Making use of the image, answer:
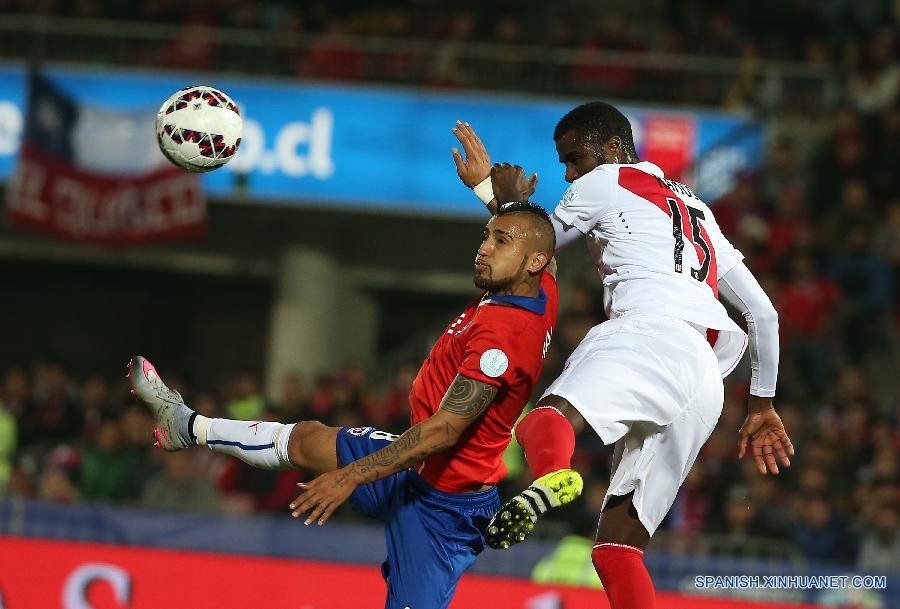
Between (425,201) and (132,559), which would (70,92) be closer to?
(425,201)

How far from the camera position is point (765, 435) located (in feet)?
19.7

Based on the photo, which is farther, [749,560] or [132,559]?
[749,560]

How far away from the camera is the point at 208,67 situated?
50.1 ft

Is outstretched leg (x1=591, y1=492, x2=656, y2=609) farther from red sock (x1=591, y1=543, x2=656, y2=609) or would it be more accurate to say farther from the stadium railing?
the stadium railing

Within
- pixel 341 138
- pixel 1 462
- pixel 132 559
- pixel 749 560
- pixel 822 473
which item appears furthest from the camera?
pixel 341 138

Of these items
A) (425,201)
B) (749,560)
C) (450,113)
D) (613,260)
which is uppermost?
(450,113)

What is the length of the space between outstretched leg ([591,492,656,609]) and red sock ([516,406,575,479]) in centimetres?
61

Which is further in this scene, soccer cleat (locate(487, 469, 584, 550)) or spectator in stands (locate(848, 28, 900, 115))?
spectator in stands (locate(848, 28, 900, 115))

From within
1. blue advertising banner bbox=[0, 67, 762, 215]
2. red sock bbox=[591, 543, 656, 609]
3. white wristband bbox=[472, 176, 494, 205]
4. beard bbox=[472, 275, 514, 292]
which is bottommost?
red sock bbox=[591, 543, 656, 609]

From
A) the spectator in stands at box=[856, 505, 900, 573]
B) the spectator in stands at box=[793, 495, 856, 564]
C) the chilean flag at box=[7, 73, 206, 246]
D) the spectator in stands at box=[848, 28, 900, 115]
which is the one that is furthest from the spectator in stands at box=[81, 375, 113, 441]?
the spectator in stands at box=[848, 28, 900, 115]

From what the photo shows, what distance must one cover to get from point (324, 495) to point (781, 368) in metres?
8.03

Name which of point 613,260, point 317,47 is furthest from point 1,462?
point 613,260

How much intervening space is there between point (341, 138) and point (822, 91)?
204 inches

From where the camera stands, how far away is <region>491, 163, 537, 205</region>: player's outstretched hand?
5805 mm
